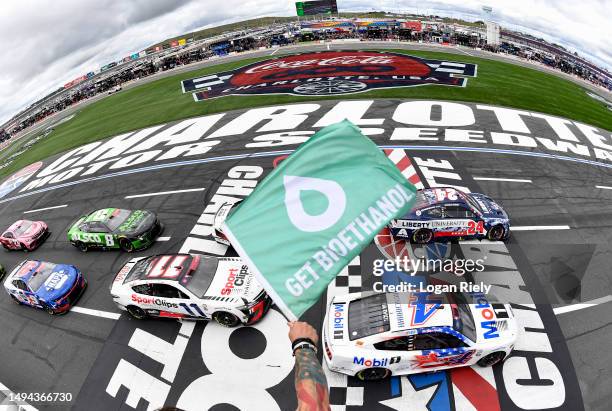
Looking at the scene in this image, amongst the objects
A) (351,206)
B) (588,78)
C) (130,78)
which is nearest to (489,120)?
(351,206)

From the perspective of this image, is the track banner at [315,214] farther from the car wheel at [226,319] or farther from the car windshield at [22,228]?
the car windshield at [22,228]

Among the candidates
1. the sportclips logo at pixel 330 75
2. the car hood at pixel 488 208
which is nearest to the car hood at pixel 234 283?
the car hood at pixel 488 208

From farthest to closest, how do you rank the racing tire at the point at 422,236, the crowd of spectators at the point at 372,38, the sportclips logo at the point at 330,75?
1. the crowd of spectators at the point at 372,38
2. the sportclips logo at the point at 330,75
3. the racing tire at the point at 422,236

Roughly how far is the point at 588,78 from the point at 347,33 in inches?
1421

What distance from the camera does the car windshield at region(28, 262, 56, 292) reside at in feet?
34.7

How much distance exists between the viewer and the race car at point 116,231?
12.3m

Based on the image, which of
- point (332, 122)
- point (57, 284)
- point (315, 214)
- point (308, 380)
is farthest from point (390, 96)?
point (308, 380)

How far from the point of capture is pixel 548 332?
328 inches

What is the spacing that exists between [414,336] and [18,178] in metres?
27.5

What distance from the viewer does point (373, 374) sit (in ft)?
23.9

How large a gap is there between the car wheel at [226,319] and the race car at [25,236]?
33.6ft

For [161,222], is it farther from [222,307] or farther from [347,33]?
[347,33]

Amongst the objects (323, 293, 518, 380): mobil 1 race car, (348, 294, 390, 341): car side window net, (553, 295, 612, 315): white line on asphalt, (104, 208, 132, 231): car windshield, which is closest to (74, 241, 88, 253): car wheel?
(104, 208, 132, 231): car windshield

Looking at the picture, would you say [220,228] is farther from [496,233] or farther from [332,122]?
[332,122]
